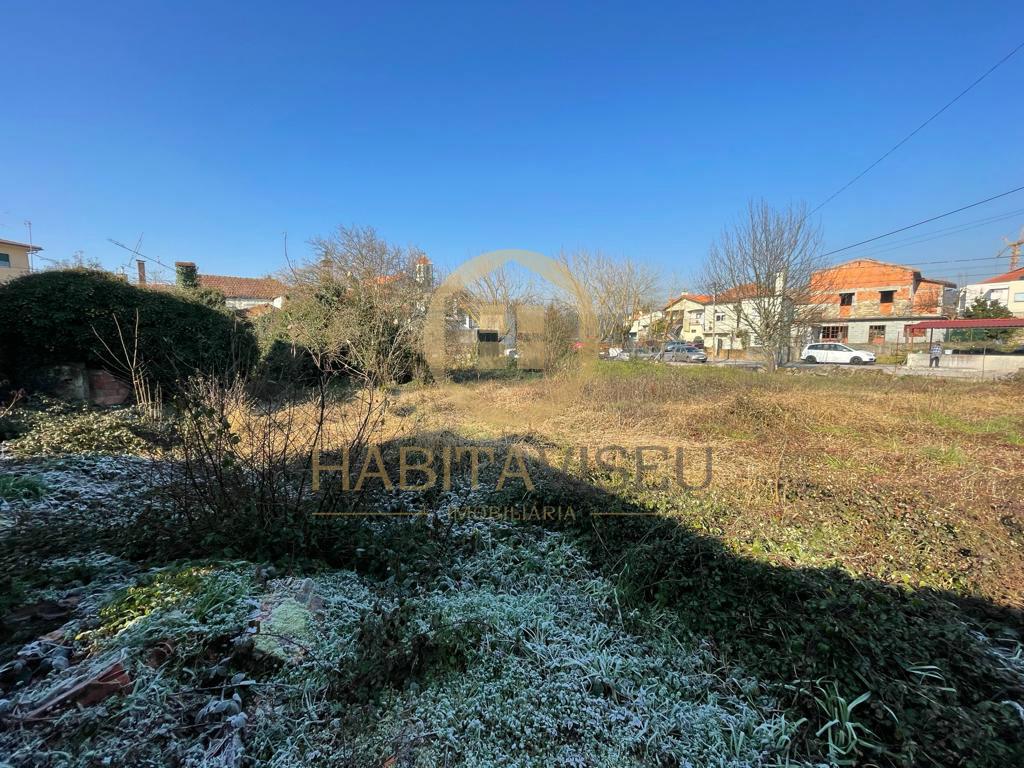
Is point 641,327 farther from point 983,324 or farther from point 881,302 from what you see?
point 881,302

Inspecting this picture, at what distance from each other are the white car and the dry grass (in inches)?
493

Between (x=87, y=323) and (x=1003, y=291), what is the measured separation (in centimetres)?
4182

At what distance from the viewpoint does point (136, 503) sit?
280 centimetres

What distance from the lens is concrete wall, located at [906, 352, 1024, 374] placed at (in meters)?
14.8

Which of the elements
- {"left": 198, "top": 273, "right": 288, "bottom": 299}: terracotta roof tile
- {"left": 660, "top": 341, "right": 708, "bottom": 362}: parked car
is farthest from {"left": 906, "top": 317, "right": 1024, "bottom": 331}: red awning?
{"left": 198, "top": 273, "right": 288, "bottom": 299}: terracotta roof tile

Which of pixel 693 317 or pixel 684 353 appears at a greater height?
Result: pixel 693 317

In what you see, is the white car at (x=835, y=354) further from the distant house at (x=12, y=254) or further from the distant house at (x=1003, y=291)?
the distant house at (x=12, y=254)

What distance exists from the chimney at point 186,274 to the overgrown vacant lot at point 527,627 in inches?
303

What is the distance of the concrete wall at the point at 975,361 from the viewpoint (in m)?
14.8

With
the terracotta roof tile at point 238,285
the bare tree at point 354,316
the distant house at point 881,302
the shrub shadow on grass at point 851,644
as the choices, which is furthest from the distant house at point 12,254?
the distant house at point 881,302

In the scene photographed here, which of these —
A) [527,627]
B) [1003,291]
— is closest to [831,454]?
[527,627]

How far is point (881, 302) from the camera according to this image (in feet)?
88.8

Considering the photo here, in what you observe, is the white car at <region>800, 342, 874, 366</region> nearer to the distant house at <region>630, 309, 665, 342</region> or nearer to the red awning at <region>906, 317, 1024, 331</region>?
the red awning at <region>906, 317, 1024, 331</region>

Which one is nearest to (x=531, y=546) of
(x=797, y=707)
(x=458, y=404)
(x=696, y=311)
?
(x=797, y=707)
